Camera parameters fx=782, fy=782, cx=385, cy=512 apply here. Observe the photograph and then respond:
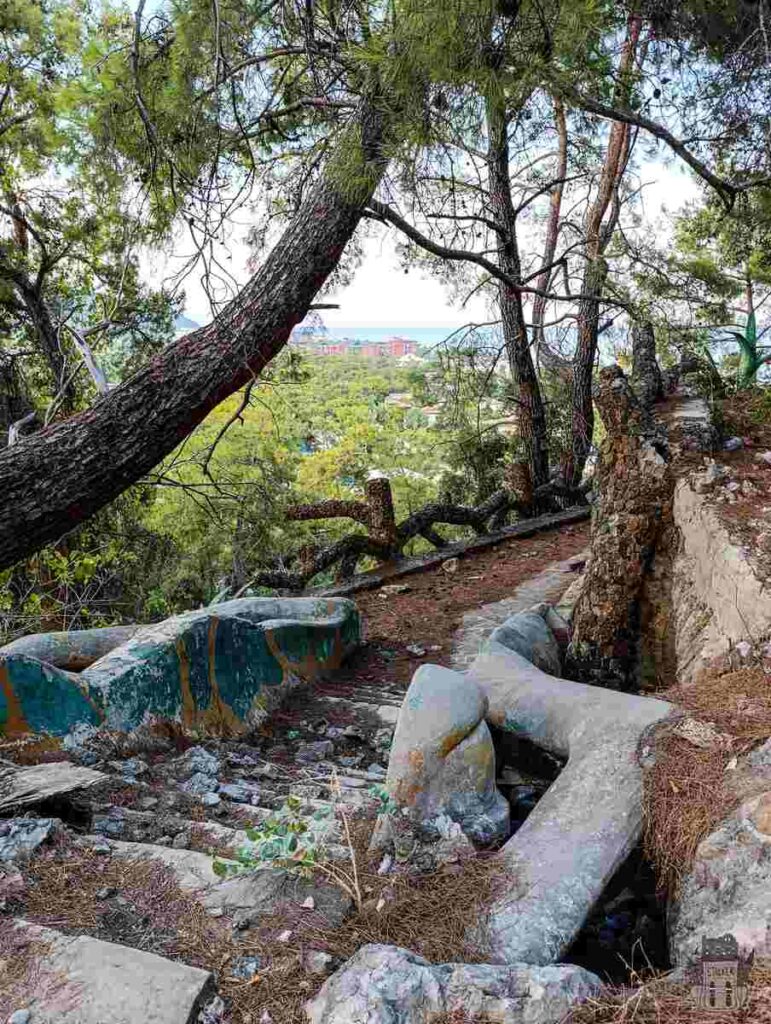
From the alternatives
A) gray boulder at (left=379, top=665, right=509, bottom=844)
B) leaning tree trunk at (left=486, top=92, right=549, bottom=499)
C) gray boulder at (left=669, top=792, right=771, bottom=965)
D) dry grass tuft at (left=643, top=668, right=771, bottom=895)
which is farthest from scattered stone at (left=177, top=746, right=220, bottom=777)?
leaning tree trunk at (left=486, top=92, right=549, bottom=499)

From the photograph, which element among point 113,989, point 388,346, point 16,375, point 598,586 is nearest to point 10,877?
point 113,989

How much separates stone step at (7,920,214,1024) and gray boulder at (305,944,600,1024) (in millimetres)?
251

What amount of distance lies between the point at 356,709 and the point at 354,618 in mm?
1044

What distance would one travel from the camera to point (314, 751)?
3.38 meters

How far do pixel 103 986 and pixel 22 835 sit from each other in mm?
736

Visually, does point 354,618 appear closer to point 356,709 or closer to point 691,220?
point 356,709

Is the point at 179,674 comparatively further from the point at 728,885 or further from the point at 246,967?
the point at 728,885

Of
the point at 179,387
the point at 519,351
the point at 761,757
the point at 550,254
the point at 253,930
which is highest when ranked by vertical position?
the point at 550,254

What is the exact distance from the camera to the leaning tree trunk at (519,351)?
848cm

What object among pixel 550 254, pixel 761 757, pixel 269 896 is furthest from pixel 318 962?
pixel 550 254

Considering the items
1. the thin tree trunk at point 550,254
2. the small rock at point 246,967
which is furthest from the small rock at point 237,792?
the thin tree trunk at point 550,254

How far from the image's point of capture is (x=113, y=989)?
4.88 ft

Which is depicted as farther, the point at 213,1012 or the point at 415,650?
the point at 415,650

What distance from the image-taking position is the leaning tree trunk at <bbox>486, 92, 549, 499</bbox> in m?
8.48
